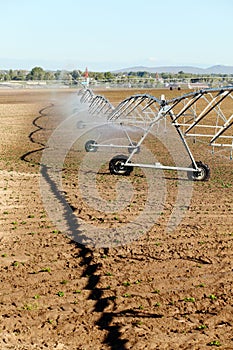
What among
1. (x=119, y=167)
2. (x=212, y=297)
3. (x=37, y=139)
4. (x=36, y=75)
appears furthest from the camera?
(x=36, y=75)

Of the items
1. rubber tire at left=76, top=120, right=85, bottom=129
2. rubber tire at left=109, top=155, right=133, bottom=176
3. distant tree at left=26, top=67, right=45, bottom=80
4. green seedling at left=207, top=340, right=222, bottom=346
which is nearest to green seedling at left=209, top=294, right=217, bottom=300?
green seedling at left=207, top=340, right=222, bottom=346

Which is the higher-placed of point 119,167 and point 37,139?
point 119,167

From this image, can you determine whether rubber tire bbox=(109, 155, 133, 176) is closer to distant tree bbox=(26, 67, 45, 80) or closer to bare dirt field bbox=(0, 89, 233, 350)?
bare dirt field bbox=(0, 89, 233, 350)

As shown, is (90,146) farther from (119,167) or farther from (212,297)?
(212,297)

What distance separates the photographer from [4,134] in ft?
88.0

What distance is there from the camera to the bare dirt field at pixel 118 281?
20.1 feet

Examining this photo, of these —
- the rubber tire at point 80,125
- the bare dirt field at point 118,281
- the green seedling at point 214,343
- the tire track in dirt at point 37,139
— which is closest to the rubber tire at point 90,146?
the tire track in dirt at point 37,139

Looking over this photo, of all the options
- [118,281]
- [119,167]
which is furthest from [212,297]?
[119,167]

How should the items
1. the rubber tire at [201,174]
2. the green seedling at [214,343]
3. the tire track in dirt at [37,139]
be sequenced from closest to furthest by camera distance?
the green seedling at [214,343] → the rubber tire at [201,174] → the tire track in dirt at [37,139]

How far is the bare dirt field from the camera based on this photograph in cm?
614

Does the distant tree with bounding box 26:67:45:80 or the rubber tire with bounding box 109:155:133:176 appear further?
the distant tree with bounding box 26:67:45:80

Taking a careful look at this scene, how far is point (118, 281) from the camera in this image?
767 centimetres

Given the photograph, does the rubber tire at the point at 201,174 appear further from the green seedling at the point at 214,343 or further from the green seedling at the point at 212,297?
the green seedling at the point at 214,343

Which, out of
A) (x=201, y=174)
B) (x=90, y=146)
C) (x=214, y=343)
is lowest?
(x=214, y=343)
